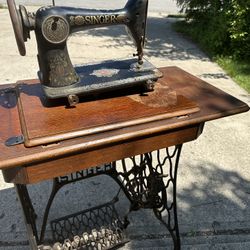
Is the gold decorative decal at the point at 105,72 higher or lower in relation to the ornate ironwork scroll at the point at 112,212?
higher

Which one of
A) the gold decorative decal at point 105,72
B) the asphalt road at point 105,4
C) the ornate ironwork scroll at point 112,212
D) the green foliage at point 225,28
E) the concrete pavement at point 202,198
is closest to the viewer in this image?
the gold decorative decal at point 105,72

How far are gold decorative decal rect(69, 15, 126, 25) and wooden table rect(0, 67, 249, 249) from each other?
1.15ft

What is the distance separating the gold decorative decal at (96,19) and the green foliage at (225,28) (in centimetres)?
435

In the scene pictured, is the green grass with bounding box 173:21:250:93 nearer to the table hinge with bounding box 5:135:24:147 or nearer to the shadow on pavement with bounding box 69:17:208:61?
the shadow on pavement with bounding box 69:17:208:61

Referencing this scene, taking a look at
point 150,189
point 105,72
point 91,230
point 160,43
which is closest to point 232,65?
point 160,43

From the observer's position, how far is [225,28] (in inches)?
225

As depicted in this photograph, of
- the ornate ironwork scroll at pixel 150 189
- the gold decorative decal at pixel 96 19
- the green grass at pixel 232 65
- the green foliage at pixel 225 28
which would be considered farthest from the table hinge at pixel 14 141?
the green foliage at pixel 225 28

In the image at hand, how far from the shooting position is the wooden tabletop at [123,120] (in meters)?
1.20

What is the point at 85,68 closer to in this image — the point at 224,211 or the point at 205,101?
the point at 205,101

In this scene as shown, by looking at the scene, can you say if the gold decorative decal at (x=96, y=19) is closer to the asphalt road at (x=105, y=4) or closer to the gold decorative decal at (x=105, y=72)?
the gold decorative decal at (x=105, y=72)

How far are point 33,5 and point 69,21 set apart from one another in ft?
28.6

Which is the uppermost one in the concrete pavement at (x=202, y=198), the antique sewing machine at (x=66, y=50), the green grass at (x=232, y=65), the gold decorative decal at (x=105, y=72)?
the antique sewing machine at (x=66, y=50)

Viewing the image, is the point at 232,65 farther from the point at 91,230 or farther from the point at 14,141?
the point at 14,141

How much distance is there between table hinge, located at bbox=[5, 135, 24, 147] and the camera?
4.02 ft
